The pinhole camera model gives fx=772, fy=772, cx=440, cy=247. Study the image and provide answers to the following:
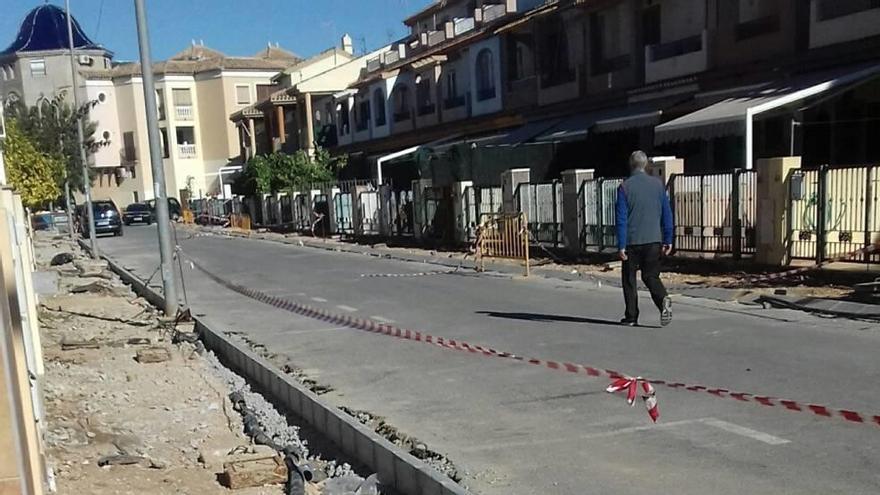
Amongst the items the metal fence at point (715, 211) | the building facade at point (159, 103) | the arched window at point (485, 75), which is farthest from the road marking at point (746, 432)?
the building facade at point (159, 103)

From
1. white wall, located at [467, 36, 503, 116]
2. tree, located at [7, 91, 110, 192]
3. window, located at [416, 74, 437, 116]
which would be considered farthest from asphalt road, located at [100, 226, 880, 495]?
tree, located at [7, 91, 110, 192]

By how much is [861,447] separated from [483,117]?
2780cm

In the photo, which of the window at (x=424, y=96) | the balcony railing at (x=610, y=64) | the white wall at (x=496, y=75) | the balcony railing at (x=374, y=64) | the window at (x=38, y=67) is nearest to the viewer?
the balcony railing at (x=610, y=64)

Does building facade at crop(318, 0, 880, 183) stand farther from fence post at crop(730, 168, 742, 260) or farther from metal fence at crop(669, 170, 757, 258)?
fence post at crop(730, 168, 742, 260)

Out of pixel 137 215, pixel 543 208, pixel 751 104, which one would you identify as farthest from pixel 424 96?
pixel 137 215

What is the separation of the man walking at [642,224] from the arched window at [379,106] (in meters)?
34.1

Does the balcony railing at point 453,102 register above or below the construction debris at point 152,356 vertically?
above

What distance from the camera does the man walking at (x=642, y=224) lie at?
875 cm

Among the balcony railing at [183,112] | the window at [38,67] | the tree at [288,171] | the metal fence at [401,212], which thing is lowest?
the metal fence at [401,212]

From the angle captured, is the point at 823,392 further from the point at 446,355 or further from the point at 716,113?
the point at 716,113

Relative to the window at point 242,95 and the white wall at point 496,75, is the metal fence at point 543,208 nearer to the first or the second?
the white wall at point 496,75

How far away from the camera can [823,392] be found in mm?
6164

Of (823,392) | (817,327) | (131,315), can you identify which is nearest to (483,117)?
(131,315)

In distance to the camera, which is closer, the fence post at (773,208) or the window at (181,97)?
the fence post at (773,208)
